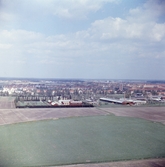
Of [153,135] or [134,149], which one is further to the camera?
[153,135]

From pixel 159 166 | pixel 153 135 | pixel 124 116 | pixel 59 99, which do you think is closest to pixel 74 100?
pixel 59 99

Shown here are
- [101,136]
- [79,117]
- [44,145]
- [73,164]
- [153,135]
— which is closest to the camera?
[73,164]

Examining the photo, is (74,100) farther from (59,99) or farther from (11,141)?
(11,141)

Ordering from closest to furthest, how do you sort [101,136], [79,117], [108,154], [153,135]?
[108,154]
[101,136]
[153,135]
[79,117]

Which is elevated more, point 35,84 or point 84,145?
point 35,84

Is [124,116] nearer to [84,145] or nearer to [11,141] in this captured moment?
[84,145]

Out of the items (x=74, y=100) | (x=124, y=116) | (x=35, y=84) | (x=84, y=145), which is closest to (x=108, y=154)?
(x=84, y=145)
